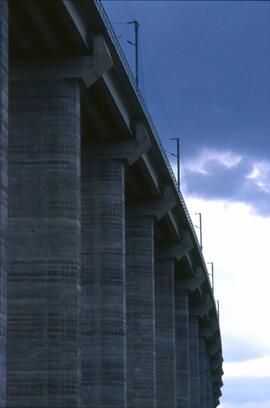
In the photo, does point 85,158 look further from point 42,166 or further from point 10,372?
point 10,372

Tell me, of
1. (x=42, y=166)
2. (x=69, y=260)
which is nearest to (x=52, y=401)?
(x=69, y=260)

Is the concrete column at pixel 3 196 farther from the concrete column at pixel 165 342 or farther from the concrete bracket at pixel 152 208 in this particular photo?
the concrete column at pixel 165 342

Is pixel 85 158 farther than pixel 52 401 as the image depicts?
Yes

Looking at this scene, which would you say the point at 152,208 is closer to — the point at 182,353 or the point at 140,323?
the point at 140,323

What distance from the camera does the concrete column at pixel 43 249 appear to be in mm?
47312

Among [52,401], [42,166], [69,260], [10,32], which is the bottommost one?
[52,401]

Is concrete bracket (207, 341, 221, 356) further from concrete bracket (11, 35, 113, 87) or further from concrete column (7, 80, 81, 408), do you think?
concrete column (7, 80, 81, 408)

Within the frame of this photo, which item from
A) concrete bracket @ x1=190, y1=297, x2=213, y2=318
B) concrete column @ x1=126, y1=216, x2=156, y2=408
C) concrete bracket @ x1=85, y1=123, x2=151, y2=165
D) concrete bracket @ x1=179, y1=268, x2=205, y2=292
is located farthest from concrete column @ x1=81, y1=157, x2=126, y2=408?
concrete bracket @ x1=190, y1=297, x2=213, y2=318

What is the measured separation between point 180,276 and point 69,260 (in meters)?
52.5

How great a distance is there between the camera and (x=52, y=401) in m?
47.1

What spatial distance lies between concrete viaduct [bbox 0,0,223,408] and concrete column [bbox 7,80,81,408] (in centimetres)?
5

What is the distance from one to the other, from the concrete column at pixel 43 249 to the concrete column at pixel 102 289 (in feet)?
36.8

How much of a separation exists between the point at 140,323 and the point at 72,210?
25302 mm

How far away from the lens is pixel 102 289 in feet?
Answer: 201
